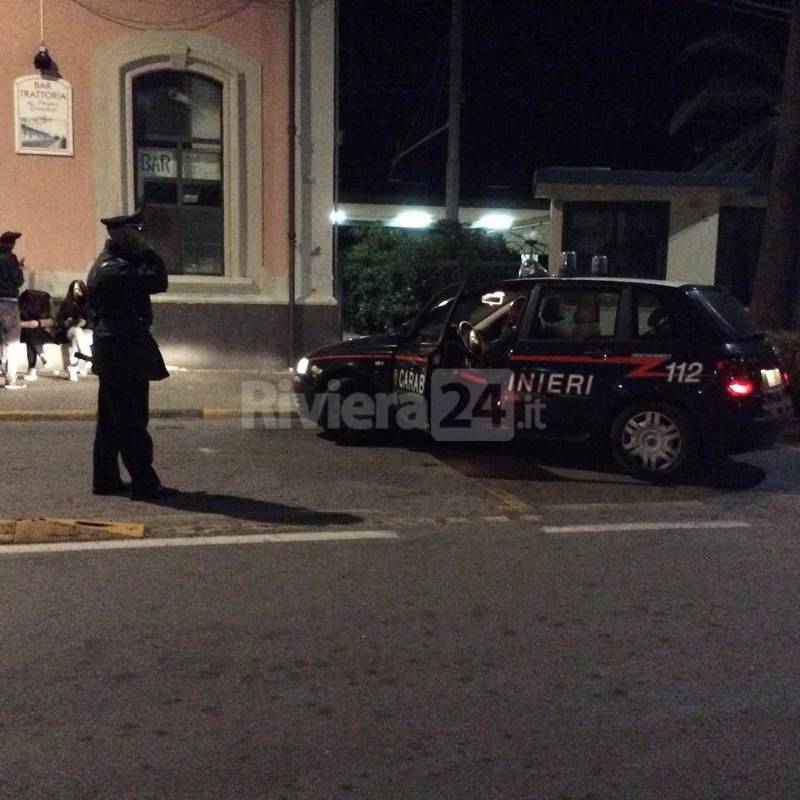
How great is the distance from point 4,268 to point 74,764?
901 cm

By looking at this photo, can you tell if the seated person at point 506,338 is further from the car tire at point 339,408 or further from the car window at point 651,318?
the car tire at point 339,408

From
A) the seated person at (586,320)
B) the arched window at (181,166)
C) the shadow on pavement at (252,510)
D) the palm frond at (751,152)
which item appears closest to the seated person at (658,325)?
the seated person at (586,320)

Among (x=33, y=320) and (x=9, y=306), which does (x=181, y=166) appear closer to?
(x=33, y=320)

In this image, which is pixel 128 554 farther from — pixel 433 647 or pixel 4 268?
pixel 4 268

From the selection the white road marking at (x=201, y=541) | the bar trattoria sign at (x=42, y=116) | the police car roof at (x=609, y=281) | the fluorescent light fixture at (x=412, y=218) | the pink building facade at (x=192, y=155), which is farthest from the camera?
the fluorescent light fixture at (x=412, y=218)

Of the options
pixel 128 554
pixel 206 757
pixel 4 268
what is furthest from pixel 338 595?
pixel 4 268

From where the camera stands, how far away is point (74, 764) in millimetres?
3430

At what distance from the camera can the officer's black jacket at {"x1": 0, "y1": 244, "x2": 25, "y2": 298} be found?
1133 cm

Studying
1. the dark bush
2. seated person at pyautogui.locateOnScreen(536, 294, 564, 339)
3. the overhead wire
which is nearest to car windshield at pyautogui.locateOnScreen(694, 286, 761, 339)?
seated person at pyautogui.locateOnScreen(536, 294, 564, 339)

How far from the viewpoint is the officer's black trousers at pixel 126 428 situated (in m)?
6.78

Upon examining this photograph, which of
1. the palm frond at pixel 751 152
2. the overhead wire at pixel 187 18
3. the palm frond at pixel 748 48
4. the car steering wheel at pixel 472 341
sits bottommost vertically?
the car steering wheel at pixel 472 341

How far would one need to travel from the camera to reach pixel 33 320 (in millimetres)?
12500

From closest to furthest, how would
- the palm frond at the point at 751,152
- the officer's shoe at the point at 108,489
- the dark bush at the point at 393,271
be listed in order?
the officer's shoe at the point at 108,489 → the dark bush at the point at 393,271 → the palm frond at the point at 751,152

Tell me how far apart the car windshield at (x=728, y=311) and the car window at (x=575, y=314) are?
2.30 ft
